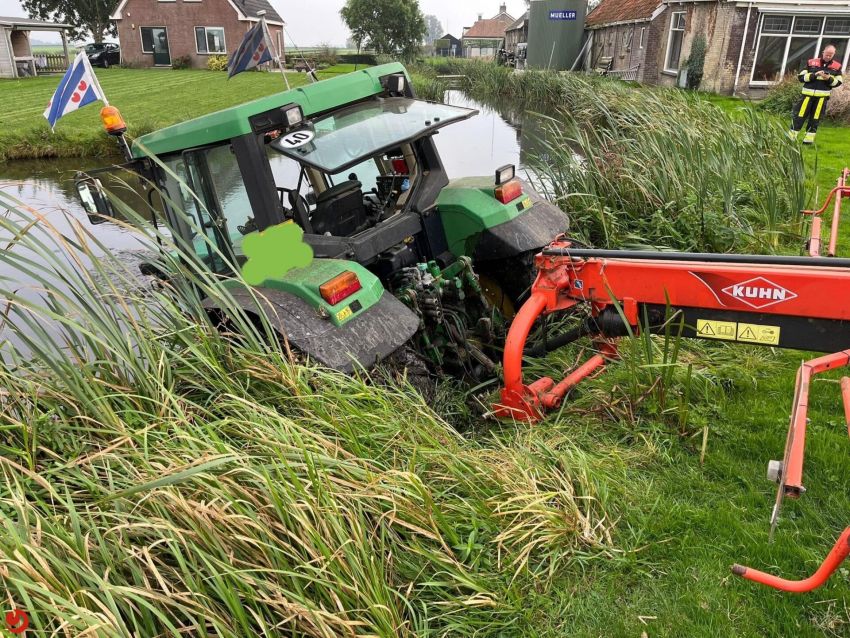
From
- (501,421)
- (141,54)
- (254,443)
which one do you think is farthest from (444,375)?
(141,54)

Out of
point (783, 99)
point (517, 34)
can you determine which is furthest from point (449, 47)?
point (783, 99)

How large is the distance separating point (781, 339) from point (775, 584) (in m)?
1.09

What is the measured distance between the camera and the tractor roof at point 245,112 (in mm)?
3148

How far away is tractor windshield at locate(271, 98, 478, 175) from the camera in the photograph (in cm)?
303

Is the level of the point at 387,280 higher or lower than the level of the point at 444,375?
higher

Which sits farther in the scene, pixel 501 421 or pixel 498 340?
pixel 498 340

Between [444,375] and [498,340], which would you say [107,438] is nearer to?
[444,375]

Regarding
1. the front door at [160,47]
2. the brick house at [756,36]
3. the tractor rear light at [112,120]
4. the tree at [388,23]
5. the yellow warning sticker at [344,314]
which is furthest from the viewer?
the tree at [388,23]

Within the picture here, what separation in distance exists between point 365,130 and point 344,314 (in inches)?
40.2

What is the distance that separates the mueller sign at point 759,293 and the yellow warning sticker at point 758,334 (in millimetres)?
97

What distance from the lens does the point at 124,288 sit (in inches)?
108

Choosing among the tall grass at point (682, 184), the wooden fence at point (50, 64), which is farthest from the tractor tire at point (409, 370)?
the wooden fence at point (50, 64)

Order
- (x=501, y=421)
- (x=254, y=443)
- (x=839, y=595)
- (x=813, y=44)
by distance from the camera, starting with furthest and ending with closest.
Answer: (x=813, y=44) < (x=501, y=421) < (x=254, y=443) < (x=839, y=595)

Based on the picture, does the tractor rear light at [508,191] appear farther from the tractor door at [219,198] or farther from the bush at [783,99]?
the bush at [783,99]
